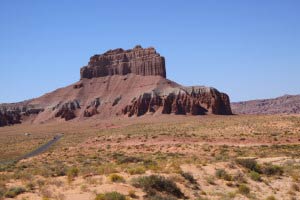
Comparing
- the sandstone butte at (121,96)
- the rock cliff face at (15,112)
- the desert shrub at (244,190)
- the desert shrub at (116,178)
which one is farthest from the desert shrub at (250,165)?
the rock cliff face at (15,112)

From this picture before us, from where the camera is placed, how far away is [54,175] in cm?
1808

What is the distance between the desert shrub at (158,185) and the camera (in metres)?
14.1

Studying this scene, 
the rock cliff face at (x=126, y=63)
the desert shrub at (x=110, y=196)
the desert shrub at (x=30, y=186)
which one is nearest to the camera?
the desert shrub at (x=110, y=196)

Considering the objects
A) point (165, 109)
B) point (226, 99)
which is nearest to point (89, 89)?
point (165, 109)

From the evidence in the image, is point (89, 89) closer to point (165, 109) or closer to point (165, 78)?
point (165, 78)

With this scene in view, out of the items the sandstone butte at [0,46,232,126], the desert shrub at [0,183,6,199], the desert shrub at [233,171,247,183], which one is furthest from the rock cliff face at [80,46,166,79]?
the desert shrub at [0,183,6,199]

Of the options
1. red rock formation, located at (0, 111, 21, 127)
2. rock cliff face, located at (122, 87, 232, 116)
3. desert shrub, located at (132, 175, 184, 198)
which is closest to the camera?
desert shrub, located at (132, 175, 184, 198)

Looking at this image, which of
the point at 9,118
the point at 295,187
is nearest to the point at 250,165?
the point at 295,187

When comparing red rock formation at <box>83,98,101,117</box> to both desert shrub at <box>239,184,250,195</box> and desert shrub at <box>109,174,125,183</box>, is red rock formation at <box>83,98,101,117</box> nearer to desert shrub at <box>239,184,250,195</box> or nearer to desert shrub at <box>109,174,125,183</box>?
desert shrub at <box>109,174,125,183</box>

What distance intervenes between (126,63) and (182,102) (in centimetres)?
4245

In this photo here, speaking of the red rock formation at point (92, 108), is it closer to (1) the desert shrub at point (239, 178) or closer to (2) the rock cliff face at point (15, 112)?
(2) the rock cliff face at point (15, 112)

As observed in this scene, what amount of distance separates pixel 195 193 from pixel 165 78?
11973 cm

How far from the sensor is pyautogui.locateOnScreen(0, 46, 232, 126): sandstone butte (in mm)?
112625

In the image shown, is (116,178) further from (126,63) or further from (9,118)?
(9,118)
